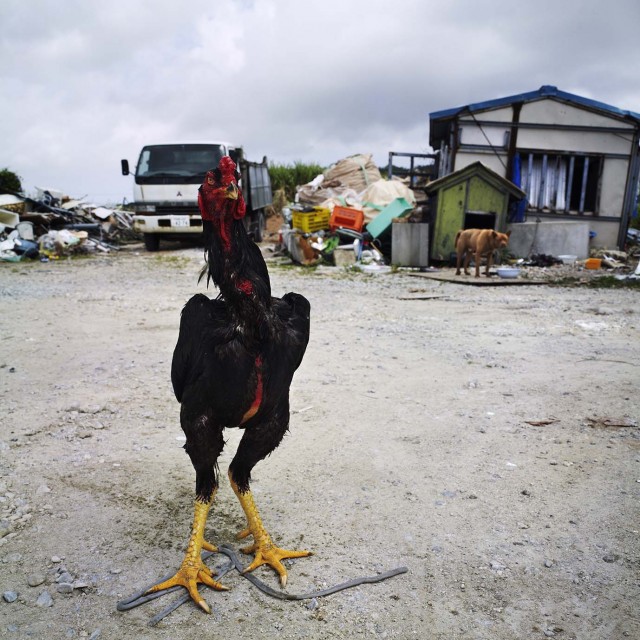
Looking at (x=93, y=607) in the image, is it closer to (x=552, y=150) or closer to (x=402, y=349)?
(x=402, y=349)

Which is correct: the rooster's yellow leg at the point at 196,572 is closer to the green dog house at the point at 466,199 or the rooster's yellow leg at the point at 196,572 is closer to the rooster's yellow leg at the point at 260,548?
the rooster's yellow leg at the point at 260,548

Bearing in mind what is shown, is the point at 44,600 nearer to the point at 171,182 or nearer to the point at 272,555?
the point at 272,555

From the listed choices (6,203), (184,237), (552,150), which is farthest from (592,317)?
(6,203)

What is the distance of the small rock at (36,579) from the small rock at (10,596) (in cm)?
7

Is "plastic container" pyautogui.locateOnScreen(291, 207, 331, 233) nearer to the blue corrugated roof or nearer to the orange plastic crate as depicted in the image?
the orange plastic crate

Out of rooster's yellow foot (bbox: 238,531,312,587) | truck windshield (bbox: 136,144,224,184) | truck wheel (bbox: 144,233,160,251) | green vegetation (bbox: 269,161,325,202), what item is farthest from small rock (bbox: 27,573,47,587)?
green vegetation (bbox: 269,161,325,202)

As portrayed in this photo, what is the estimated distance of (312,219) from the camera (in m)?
14.6

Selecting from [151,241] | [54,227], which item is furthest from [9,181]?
[151,241]

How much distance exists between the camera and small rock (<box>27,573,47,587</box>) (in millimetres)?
2400

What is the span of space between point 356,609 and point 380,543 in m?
0.48

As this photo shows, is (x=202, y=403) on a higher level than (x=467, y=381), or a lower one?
higher

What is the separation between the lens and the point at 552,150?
14852 millimetres

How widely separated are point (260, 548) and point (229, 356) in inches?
44.1

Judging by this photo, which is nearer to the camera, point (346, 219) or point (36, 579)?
point (36, 579)
